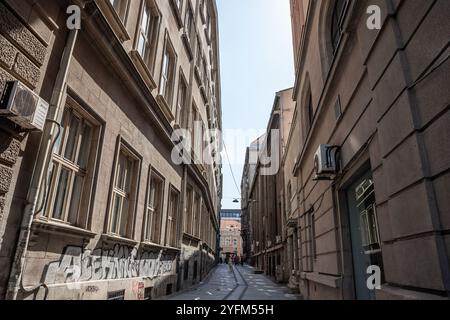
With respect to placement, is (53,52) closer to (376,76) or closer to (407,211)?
(376,76)

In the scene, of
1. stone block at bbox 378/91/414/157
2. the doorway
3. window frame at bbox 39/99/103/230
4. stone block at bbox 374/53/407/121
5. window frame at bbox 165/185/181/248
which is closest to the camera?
stone block at bbox 378/91/414/157

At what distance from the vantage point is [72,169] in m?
5.64

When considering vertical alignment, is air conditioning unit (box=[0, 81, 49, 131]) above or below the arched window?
below

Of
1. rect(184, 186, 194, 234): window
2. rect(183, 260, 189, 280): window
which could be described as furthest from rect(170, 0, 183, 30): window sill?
rect(183, 260, 189, 280): window

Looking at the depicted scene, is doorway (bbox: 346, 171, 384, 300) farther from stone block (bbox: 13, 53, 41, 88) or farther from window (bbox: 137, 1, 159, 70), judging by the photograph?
window (bbox: 137, 1, 159, 70)

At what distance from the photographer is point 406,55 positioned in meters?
3.59

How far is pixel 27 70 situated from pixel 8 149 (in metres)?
1.16

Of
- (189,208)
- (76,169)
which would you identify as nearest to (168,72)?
(189,208)

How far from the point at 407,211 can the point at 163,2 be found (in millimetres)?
10007

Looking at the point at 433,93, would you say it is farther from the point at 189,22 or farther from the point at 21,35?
the point at 189,22

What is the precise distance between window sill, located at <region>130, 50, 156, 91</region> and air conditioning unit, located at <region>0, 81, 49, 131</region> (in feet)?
12.5

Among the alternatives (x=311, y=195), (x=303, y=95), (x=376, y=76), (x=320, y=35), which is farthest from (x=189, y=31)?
(x=376, y=76)

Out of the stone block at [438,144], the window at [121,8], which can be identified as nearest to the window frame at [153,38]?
the window at [121,8]

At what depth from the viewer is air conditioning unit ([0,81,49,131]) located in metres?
3.67
